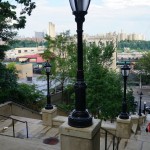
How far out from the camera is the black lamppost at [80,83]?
14.0ft

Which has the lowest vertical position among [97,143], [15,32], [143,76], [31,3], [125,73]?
[143,76]

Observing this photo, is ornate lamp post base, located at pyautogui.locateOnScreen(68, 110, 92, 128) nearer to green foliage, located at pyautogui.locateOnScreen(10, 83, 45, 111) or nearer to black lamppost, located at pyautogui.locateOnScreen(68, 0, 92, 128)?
black lamppost, located at pyautogui.locateOnScreen(68, 0, 92, 128)

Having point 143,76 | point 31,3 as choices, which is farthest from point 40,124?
point 143,76

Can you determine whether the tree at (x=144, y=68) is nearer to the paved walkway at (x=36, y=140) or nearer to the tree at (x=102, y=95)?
the tree at (x=102, y=95)

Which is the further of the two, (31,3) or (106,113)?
(106,113)

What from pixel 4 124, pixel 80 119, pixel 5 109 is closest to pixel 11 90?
pixel 5 109

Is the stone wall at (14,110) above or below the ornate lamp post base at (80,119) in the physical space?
below

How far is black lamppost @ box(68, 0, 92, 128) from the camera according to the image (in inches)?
168

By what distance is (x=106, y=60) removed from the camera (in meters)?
28.6

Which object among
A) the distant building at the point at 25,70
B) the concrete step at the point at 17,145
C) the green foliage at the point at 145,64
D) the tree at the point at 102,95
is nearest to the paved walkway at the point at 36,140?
the concrete step at the point at 17,145

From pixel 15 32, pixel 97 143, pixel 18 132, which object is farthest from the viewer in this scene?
pixel 15 32

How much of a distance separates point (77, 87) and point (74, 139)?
101cm

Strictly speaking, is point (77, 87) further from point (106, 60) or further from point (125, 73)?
point (106, 60)

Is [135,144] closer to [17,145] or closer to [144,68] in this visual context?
[17,145]
